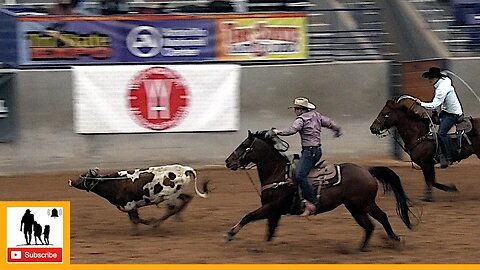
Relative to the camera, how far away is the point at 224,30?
18234 millimetres

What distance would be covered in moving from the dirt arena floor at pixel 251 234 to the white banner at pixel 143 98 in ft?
7.09

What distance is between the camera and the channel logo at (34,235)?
887cm

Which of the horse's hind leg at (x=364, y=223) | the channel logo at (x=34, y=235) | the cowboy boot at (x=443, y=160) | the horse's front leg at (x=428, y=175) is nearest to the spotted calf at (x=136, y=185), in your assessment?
the horse's hind leg at (x=364, y=223)

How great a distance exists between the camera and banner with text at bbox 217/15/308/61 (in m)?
18.2

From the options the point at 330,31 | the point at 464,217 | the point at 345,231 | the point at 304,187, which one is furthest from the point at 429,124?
the point at 330,31

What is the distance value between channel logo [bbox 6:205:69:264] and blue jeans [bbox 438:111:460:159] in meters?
6.85

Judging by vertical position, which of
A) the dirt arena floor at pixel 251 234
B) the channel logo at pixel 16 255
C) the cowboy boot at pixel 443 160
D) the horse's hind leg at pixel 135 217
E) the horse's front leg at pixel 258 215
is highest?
the channel logo at pixel 16 255

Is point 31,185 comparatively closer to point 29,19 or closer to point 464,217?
point 29,19

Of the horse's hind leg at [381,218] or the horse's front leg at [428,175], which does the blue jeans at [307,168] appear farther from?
the horse's front leg at [428,175]

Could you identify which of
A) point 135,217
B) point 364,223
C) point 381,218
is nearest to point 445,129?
point 381,218

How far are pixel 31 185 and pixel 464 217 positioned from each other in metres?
6.97

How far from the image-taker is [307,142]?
10828 millimetres

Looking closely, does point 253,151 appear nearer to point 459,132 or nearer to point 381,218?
point 381,218

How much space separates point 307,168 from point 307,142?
0.27 m
